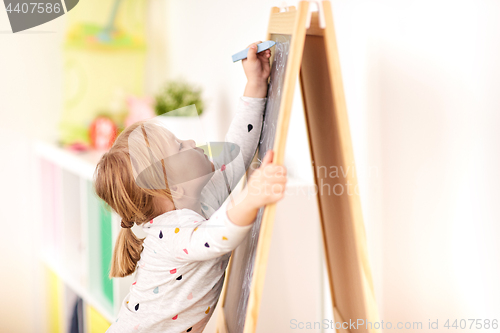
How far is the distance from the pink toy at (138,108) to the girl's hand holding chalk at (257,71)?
4.01 feet

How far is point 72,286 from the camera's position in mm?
1860

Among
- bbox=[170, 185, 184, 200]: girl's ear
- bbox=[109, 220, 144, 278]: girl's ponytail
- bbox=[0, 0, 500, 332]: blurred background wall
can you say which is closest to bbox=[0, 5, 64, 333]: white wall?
bbox=[109, 220, 144, 278]: girl's ponytail

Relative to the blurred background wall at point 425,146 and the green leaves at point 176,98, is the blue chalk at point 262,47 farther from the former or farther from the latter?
the green leaves at point 176,98

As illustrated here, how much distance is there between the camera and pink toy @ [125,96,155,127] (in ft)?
6.64

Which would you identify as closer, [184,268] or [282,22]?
[282,22]

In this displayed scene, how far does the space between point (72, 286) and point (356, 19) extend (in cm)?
163

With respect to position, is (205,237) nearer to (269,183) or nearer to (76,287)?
(269,183)

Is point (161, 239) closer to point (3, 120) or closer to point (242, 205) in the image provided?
point (242, 205)

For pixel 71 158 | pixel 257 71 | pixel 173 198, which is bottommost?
pixel 173 198

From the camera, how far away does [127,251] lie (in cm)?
106

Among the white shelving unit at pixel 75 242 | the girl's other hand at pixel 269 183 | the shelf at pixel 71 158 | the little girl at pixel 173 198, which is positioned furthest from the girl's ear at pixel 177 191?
the shelf at pixel 71 158

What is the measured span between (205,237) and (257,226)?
3.7 inches

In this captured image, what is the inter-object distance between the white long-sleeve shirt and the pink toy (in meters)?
1.17

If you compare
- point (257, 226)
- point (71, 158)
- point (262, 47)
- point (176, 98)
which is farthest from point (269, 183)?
point (71, 158)
